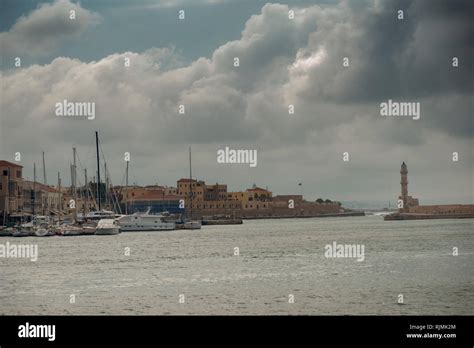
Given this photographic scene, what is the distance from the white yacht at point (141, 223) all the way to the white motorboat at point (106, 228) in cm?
587

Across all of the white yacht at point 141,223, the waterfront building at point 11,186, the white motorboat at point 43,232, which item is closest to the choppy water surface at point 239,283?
the white motorboat at point 43,232

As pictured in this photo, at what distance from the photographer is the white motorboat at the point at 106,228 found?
6119 centimetres

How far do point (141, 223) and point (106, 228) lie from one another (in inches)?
391

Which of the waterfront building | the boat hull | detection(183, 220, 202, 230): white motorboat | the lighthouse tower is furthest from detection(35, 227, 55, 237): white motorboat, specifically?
the lighthouse tower

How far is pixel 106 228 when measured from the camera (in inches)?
2411

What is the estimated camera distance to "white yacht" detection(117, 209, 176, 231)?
230 feet

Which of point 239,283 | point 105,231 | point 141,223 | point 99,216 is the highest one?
Answer: point 99,216

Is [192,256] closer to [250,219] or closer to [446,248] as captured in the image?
[446,248]

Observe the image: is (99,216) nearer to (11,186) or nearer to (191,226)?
(11,186)

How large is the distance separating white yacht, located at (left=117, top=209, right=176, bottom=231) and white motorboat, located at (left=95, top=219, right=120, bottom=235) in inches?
231

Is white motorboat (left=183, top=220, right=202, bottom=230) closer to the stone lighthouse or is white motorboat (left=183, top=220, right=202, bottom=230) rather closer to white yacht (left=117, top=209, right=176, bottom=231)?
white yacht (left=117, top=209, right=176, bottom=231)

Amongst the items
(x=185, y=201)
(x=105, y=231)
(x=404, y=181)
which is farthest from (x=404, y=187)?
(x=105, y=231)
